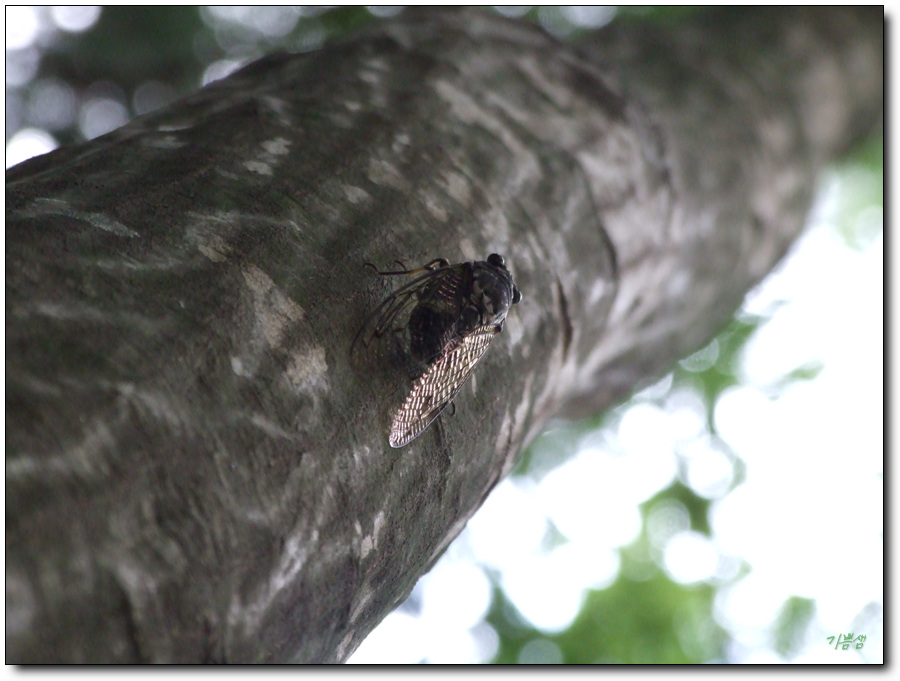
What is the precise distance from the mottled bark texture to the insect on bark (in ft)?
0.11

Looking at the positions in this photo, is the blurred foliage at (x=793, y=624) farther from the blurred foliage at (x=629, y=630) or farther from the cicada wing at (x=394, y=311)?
the cicada wing at (x=394, y=311)

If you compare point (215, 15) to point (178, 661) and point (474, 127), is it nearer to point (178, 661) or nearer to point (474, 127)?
point (474, 127)

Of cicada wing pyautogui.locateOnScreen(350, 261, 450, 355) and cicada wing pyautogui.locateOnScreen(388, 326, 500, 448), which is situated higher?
cicada wing pyautogui.locateOnScreen(350, 261, 450, 355)

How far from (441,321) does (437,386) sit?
0.13 metres

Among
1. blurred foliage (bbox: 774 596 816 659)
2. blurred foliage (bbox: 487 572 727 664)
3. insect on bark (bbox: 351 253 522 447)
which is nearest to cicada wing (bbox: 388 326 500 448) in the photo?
insect on bark (bbox: 351 253 522 447)

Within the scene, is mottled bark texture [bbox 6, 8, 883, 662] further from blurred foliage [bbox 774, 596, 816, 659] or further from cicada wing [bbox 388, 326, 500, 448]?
blurred foliage [bbox 774, 596, 816, 659]

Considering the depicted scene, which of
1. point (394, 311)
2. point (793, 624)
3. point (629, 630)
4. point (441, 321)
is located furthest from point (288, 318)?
point (793, 624)

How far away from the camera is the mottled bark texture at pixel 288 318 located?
0.80 m

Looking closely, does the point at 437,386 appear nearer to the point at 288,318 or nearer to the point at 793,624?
the point at 288,318

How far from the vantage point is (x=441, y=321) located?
4.39 feet

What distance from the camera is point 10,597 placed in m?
0.70

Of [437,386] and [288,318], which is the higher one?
[288,318]

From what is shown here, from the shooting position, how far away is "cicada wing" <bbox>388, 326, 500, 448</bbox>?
3.76 feet

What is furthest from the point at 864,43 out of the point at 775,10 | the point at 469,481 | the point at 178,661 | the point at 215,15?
the point at 178,661
